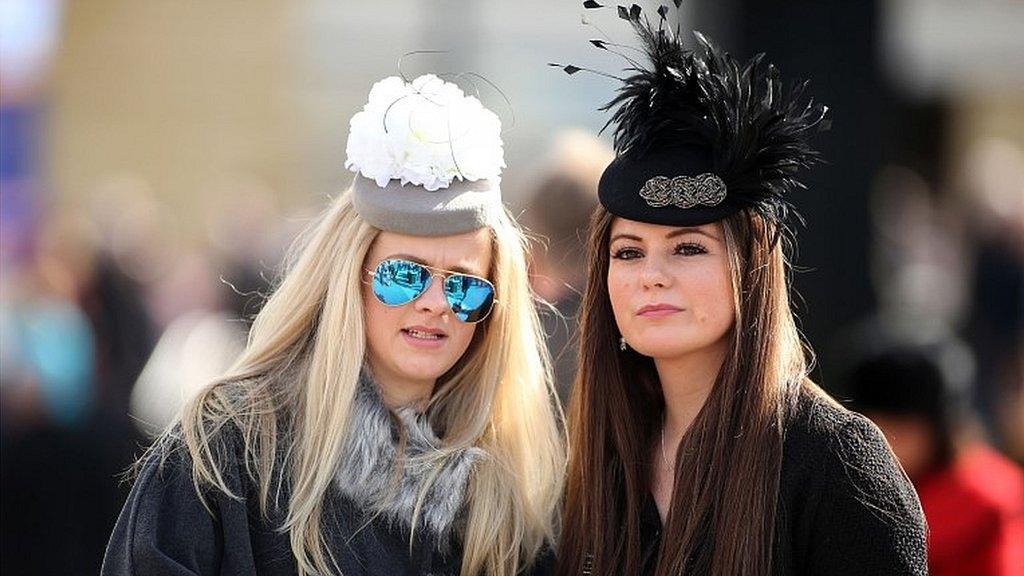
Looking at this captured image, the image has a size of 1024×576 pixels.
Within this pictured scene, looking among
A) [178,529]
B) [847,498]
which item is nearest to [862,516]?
[847,498]

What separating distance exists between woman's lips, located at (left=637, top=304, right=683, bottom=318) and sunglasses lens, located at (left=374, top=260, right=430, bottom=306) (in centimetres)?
49

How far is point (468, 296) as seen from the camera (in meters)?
3.62

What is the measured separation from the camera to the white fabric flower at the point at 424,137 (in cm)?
355

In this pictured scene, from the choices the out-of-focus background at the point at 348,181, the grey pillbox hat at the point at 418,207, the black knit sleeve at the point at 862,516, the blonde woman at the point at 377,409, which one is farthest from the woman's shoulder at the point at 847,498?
the out-of-focus background at the point at 348,181

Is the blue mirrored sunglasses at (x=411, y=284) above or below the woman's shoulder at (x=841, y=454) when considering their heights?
above

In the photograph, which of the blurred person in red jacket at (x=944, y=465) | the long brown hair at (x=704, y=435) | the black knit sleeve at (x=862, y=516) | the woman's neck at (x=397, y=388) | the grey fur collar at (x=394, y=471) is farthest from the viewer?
the blurred person in red jacket at (x=944, y=465)

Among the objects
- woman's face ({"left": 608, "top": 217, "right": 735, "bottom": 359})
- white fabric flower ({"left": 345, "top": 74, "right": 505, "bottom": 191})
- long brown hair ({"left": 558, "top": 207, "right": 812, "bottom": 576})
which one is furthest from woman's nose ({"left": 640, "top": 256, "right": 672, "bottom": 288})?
white fabric flower ({"left": 345, "top": 74, "right": 505, "bottom": 191})

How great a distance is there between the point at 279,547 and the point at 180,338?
169 inches

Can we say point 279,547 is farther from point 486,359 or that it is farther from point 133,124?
point 133,124

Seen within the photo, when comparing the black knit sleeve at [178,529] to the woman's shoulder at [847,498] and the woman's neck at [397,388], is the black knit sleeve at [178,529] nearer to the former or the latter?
the woman's neck at [397,388]

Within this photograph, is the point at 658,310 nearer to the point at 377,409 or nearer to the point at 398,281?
the point at 398,281

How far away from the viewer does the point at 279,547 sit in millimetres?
3408

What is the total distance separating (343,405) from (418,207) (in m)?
0.45

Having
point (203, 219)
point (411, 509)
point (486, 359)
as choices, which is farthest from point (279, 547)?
point (203, 219)
